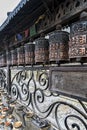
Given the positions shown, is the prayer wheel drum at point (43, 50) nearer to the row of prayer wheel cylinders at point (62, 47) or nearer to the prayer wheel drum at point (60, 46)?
the row of prayer wheel cylinders at point (62, 47)

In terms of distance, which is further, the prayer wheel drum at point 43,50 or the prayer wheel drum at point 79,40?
the prayer wheel drum at point 43,50

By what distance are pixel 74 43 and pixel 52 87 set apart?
0.35m

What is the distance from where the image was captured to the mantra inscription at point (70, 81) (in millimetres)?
1085

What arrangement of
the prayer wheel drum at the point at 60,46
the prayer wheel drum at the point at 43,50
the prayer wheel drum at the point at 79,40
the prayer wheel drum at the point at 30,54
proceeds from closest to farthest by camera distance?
the prayer wheel drum at the point at 79,40 → the prayer wheel drum at the point at 60,46 → the prayer wheel drum at the point at 43,50 → the prayer wheel drum at the point at 30,54

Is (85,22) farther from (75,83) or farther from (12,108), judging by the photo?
(12,108)

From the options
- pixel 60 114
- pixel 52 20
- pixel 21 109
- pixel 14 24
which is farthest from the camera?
pixel 21 109

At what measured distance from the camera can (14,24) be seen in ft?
6.70

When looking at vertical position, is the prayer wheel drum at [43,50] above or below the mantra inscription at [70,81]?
above

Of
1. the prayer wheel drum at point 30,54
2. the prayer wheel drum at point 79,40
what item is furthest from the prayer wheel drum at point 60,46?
the prayer wheel drum at point 30,54

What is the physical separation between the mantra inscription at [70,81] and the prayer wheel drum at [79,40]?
7 centimetres

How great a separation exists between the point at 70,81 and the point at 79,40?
24cm

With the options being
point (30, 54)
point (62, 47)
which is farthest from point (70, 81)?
point (30, 54)

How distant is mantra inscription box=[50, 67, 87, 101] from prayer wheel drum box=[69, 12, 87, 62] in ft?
0.22

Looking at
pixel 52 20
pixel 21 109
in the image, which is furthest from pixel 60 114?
pixel 52 20
